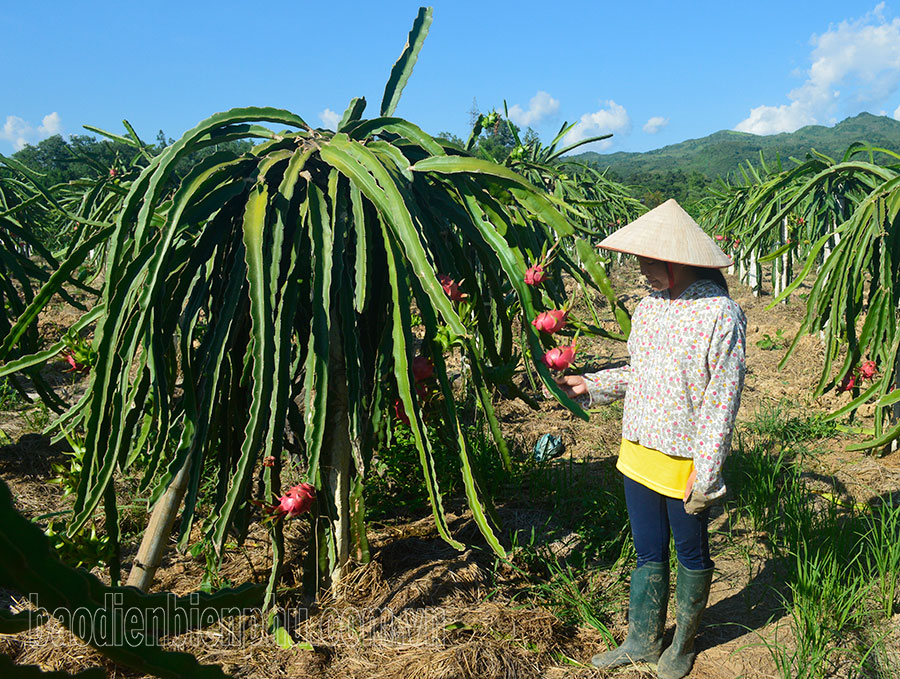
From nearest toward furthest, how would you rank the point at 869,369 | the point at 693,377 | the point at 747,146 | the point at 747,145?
the point at 693,377 < the point at 869,369 < the point at 747,146 < the point at 747,145

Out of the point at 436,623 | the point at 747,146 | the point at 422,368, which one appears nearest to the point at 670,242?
the point at 422,368

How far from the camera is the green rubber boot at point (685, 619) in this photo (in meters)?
2.01

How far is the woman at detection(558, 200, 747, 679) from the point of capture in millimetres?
1880

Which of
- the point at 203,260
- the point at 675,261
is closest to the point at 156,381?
the point at 203,260

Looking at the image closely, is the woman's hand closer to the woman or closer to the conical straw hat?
the woman

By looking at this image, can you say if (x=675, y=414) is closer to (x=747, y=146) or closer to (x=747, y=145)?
(x=747, y=146)

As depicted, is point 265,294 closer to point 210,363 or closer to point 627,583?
point 210,363

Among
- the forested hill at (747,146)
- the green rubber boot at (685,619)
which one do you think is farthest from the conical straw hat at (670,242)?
the forested hill at (747,146)

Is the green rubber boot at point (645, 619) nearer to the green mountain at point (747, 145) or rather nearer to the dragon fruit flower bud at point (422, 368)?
the dragon fruit flower bud at point (422, 368)

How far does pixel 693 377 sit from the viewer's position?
1911mm

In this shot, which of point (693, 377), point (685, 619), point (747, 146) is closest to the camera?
point (693, 377)

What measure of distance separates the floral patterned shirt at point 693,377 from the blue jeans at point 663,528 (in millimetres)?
156

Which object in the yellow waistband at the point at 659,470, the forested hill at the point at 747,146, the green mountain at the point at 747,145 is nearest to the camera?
the yellow waistband at the point at 659,470

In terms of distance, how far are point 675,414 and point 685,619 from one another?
665 millimetres
